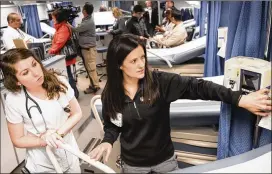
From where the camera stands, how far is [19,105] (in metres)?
0.84

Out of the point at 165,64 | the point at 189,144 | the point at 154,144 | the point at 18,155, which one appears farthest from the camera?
the point at 165,64

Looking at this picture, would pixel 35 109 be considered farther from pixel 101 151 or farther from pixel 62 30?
pixel 62 30

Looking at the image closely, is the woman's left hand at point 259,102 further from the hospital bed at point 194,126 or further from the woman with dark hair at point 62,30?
the woman with dark hair at point 62,30

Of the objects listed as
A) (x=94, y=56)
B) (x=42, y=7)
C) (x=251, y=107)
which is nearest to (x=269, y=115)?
(x=251, y=107)

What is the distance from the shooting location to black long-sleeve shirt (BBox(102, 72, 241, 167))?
0.84 meters

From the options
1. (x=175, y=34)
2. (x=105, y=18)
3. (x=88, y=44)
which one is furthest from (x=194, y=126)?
(x=105, y=18)

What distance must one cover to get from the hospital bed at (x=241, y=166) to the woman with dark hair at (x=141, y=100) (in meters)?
0.15

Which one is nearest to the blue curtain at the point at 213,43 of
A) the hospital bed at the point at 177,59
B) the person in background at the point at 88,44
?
the hospital bed at the point at 177,59

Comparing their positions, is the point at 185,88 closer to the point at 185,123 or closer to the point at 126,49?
the point at 126,49

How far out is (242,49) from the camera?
2.75ft

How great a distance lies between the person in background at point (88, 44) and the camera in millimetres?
1938

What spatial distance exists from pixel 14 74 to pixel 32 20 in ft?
12.7

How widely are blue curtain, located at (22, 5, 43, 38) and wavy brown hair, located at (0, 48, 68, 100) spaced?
145 inches

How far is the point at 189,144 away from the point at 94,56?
3.46ft
